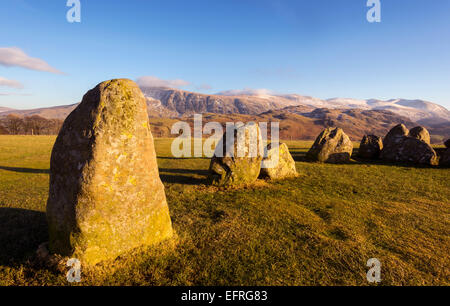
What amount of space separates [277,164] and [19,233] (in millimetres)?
12710

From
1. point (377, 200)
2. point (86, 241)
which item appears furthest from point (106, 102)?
point (377, 200)

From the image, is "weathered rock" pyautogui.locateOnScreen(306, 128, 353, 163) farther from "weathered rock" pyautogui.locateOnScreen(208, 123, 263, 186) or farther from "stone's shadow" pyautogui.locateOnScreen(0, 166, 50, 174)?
"stone's shadow" pyautogui.locateOnScreen(0, 166, 50, 174)

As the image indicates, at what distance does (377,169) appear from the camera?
59.0ft

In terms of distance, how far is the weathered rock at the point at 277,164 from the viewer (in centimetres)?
1426

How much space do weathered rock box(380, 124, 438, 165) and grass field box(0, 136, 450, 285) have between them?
7.99 m

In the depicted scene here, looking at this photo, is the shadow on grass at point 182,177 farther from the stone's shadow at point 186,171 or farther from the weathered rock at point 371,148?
the weathered rock at point 371,148

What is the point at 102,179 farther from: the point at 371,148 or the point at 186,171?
the point at 371,148

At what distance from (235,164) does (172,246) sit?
22.1 feet

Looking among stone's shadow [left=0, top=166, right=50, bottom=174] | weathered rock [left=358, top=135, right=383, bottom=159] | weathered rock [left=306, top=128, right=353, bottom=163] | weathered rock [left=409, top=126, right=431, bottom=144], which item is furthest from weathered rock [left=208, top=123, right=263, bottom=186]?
weathered rock [left=409, top=126, right=431, bottom=144]

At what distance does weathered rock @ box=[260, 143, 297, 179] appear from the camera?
14.3m

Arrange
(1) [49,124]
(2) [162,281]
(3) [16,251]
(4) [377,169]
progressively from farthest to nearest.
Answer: (1) [49,124], (4) [377,169], (3) [16,251], (2) [162,281]

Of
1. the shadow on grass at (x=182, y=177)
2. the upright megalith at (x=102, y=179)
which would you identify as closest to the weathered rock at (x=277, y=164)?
the shadow on grass at (x=182, y=177)

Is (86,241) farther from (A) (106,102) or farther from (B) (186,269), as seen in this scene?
(A) (106,102)

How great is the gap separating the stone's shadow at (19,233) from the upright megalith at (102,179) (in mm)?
1234
